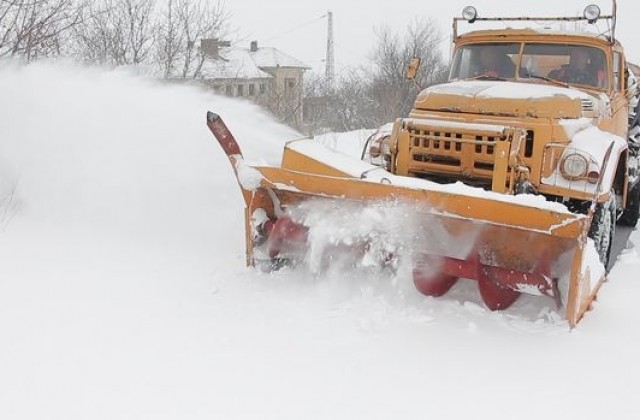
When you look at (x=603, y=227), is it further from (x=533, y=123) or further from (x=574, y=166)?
(x=533, y=123)

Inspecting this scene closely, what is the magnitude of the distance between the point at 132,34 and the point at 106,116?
39.2ft

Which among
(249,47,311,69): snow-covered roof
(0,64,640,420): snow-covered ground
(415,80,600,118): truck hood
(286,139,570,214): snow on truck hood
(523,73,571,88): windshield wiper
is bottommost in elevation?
(0,64,640,420): snow-covered ground

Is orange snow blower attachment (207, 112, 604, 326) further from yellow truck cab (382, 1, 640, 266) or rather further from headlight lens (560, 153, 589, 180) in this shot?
headlight lens (560, 153, 589, 180)

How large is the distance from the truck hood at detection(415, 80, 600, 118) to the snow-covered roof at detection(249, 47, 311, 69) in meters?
38.9

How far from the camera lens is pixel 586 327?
4367mm

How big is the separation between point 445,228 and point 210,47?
14906 mm

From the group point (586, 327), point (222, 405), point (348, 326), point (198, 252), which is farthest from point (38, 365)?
point (586, 327)

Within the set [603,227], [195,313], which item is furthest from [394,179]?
[603,227]

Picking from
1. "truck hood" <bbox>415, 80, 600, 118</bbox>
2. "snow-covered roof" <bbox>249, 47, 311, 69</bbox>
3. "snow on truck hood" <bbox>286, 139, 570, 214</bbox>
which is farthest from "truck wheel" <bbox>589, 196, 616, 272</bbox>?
"snow-covered roof" <bbox>249, 47, 311, 69</bbox>

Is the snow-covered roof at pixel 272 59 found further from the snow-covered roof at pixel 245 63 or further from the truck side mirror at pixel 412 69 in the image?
the truck side mirror at pixel 412 69

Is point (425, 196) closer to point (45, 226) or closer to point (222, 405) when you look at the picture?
point (222, 405)

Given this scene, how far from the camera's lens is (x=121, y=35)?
684 inches

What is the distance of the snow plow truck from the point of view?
420 centimetres

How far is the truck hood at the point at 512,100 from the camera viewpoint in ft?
17.4
